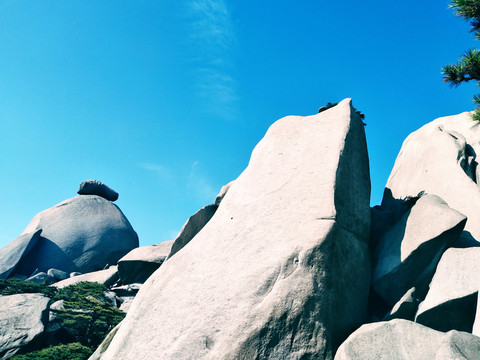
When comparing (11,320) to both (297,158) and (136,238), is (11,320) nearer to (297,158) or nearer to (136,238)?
(297,158)

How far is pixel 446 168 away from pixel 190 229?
286 inches

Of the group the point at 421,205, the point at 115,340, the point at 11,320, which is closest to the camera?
the point at 115,340

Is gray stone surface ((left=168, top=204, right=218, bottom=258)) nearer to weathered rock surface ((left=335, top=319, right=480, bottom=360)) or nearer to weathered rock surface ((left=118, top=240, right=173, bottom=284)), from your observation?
weathered rock surface ((left=118, top=240, right=173, bottom=284))

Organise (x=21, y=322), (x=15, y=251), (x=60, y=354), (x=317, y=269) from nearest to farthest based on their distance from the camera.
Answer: (x=317, y=269) → (x=60, y=354) → (x=21, y=322) → (x=15, y=251)

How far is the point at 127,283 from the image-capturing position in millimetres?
15977

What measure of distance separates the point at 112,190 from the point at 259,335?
71.5 feet

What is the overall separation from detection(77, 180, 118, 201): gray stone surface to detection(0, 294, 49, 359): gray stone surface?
14484 millimetres

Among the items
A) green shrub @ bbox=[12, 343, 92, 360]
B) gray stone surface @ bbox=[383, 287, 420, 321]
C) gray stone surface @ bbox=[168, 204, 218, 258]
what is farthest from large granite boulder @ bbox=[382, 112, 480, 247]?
green shrub @ bbox=[12, 343, 92, 360]

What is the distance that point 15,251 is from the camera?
67.8 ft

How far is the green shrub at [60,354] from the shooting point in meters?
9.45

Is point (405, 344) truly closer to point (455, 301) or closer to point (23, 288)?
point (455, 301)

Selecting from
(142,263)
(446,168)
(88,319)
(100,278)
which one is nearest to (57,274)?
(100,278)

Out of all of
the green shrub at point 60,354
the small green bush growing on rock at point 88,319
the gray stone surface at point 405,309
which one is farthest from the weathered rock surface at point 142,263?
the gray stone surface at point 405,309

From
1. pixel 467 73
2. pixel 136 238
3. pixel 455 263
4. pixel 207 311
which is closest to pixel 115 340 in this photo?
pixel 207 311
